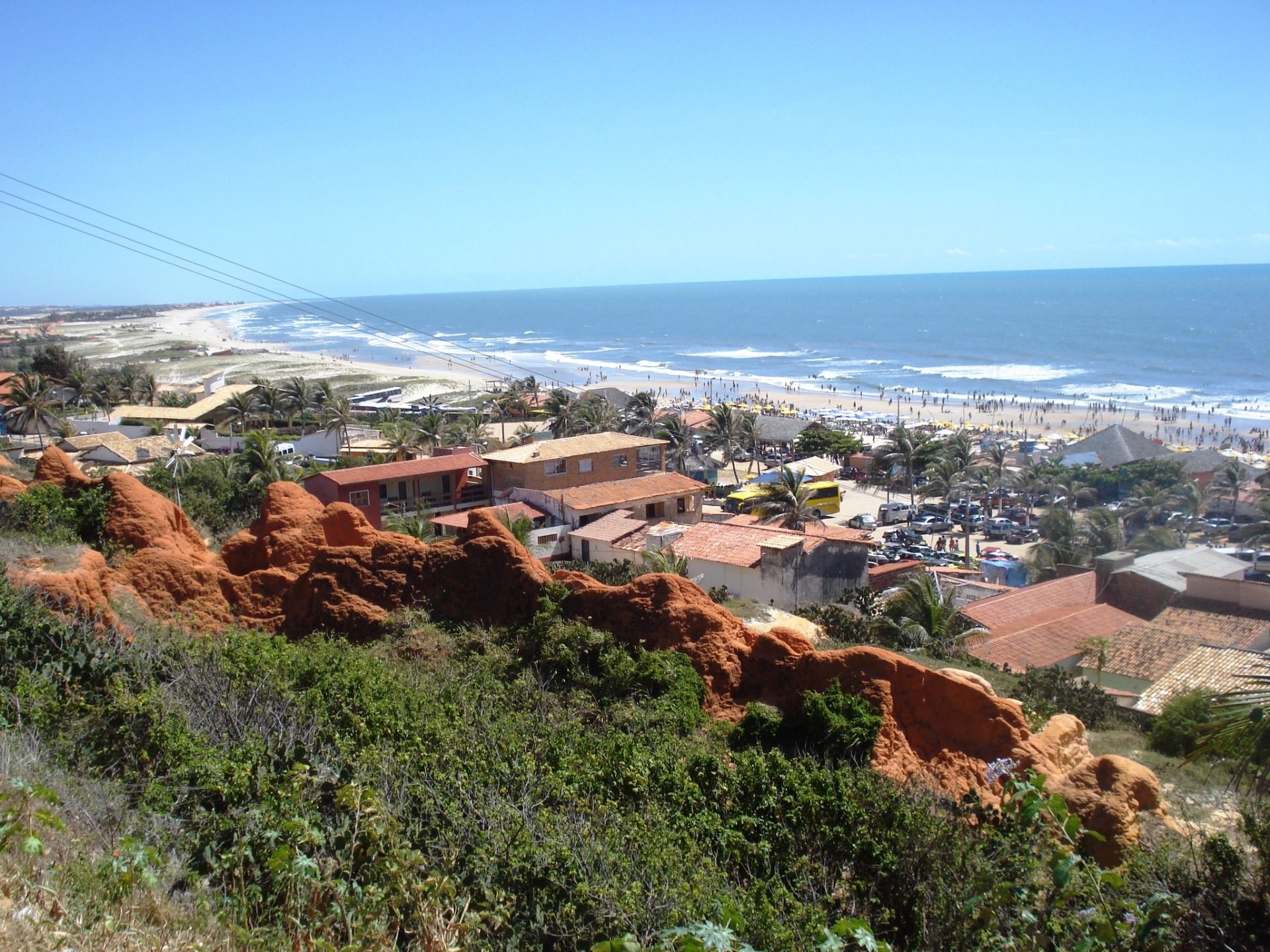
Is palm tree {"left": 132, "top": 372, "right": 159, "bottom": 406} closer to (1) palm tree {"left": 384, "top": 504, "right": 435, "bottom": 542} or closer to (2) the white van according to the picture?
(1) palm tree {"left": 384, "top": 504, "right": 435, "bottom": 542}

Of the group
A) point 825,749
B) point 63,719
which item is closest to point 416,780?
point 63,719

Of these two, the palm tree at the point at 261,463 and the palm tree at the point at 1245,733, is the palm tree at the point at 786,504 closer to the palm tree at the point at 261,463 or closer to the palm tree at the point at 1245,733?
the palm tree at the point at 261,463

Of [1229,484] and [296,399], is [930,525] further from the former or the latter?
[296,399]

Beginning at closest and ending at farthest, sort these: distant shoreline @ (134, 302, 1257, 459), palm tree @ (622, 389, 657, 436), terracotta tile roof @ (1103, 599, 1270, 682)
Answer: terracotta tile roof @ (1103, 599, 1270, 682) < palm tree @ (622, 389, 657, 436) < distant shoreline @ (134, 302, 1257, 459)

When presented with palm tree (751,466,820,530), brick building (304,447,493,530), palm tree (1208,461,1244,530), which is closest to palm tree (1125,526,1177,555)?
palm tree (1208,461,1244,530)

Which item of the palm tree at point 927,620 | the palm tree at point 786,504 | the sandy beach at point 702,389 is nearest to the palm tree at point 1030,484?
the palm tree at point 786,504
